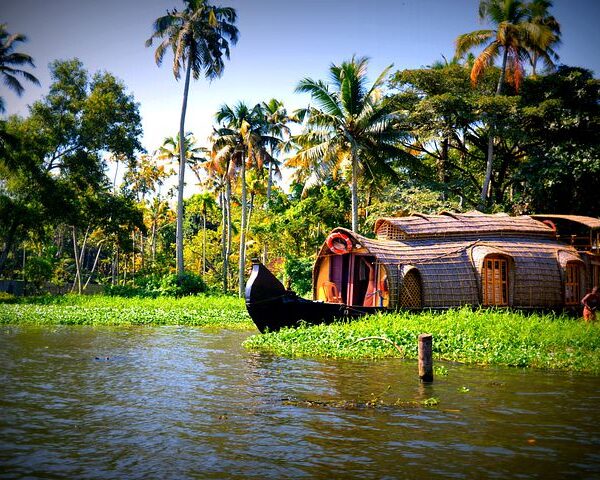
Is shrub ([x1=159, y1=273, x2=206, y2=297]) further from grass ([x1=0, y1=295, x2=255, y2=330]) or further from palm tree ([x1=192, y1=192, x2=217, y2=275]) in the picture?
palm tree ([x1=192, y1=192, x2=217, y2=275])

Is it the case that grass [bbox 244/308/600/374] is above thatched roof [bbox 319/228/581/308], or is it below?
below

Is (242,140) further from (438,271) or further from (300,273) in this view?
(438,271)

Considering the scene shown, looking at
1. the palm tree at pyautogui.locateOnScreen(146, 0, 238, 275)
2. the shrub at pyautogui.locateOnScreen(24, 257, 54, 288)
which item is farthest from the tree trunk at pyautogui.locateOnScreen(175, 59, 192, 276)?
the shrub at pyautogui.locateOnScreen(24, 257, 54, 288)

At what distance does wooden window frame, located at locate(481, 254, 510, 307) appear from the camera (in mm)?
17156

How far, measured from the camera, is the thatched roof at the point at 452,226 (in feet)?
58.7

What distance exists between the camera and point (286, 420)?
7988 mm

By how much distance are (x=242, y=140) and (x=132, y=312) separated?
12506 millimetres

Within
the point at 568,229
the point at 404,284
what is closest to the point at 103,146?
the point at 404,284

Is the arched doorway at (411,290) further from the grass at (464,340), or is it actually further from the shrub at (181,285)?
the shrub at (181,285)

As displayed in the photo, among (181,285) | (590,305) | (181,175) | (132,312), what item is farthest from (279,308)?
(181,175)

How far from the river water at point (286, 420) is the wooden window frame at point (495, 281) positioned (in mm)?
5754

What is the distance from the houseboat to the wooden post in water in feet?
18.8

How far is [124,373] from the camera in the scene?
1137 centimetres

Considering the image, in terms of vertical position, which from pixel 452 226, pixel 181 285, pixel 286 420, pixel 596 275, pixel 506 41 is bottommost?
pixel 286 420
